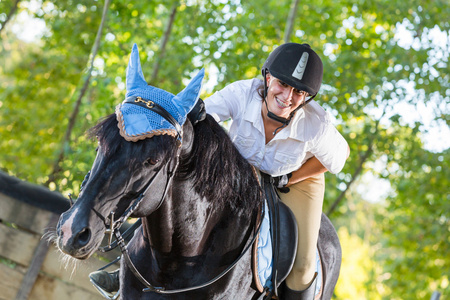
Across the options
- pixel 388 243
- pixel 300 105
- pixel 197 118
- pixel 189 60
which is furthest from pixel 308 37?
pixel 197 118

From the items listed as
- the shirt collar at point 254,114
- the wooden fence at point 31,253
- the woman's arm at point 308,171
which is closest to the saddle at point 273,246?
the woman's arm at point 308,171

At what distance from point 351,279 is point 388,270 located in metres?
3.72

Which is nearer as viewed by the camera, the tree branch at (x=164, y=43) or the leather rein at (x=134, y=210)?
the leather rein at (x=134, y=210)

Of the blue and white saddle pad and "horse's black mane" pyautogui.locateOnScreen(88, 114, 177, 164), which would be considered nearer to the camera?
"horse's black mane" pyautogui.locateOnScreen(88, 114, 177, 164)

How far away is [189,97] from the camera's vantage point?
253 centimetres

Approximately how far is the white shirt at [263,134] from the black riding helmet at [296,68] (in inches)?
3.8

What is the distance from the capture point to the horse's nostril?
2.16 m

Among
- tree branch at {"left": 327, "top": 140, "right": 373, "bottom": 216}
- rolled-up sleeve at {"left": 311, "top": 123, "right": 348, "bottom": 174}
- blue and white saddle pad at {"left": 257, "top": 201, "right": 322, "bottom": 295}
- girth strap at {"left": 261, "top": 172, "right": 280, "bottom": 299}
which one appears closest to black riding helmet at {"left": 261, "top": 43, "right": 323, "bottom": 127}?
rolled-up sleeve at {"left": 311, "top": 123, "right": 348, "bottom": 174}

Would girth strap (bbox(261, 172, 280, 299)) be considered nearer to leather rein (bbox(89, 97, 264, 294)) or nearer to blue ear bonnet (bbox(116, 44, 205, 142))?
leather rein (bbox(89, 97, 264, 294))

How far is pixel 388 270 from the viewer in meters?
12.0

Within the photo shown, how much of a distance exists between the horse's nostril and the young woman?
3.89ft

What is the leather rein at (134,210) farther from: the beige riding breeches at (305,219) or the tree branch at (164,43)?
the tree branch at (164,43)

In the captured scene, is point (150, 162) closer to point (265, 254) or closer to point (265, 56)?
point (265, 254)

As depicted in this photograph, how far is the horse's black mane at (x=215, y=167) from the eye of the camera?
2.62 m
